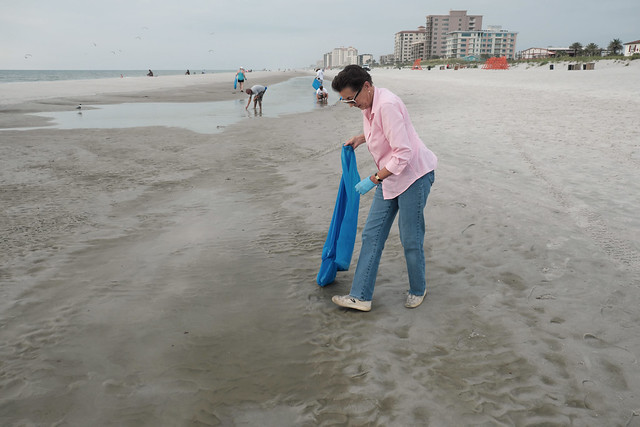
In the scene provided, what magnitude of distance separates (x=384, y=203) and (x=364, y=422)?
58.7 inches

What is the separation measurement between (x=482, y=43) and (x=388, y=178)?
549ft

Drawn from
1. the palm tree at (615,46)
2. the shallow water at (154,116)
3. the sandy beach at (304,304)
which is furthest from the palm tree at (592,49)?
the sandy beach at (304,304)

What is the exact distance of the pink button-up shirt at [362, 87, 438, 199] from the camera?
2.81 metres

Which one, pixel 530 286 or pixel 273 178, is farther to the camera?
pixel 273 178

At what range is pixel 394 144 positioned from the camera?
9.28 feet

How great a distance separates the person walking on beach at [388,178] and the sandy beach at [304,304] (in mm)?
294

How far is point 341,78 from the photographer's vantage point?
2.92 meters

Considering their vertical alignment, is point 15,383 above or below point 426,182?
below

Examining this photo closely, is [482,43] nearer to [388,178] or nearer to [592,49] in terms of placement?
[592,49]

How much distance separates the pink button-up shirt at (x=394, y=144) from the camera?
2812 millimetres

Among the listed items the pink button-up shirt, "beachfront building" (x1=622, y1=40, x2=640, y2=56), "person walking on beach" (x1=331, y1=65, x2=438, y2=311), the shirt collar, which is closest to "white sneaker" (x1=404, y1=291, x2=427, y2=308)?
"person walking on beach" (x1=331, y1=65, x2=438, y2=311)

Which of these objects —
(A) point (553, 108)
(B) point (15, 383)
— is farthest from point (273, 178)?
(A) point (553, 108)

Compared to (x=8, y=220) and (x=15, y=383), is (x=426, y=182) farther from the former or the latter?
(x=8, y=220)

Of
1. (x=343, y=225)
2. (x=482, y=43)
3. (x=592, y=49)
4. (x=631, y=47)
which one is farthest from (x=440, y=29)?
(x=343, y=225)
